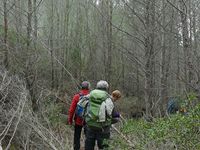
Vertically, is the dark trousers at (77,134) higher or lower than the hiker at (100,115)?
lower

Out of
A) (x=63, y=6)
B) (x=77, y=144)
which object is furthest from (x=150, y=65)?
(x=63, y=6)

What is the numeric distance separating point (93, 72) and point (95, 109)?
12148 millimetres

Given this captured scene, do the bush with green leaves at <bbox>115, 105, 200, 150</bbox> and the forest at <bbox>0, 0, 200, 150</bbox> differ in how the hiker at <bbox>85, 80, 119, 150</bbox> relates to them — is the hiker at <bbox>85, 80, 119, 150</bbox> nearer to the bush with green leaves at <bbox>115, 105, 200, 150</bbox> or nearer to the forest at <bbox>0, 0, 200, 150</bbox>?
the forest at <bbox>0, 0, 200, 150</bbox>

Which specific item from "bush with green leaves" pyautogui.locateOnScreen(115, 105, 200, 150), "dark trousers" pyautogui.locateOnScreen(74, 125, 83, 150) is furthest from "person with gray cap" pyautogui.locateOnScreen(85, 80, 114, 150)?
"bush with green leaves" pyautogui.locateOnScreen(115, 105, 200, 150)

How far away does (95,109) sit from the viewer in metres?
6.00

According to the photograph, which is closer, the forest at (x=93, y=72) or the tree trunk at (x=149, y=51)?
the forest at (x=93, y=72)

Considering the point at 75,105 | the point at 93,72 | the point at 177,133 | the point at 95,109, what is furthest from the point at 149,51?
the point at 93,72

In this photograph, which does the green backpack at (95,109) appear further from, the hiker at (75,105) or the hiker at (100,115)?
the hiker at (75,105)

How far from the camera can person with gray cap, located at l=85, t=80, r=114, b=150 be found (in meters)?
5.95

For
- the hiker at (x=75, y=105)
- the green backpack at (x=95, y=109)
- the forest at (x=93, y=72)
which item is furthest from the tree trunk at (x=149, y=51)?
the green backpack at (x=95, y=109)

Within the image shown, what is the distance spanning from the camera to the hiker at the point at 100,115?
19.5 ft

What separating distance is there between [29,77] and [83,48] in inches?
371

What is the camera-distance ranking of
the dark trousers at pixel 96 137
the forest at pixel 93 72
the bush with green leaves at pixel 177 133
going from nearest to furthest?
the bush with green leaves at pixel 177 133 < the forest at pixel 93 72 < the dark trousers at pixel 96 137

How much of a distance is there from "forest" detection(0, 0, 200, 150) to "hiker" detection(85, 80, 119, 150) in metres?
0.27
